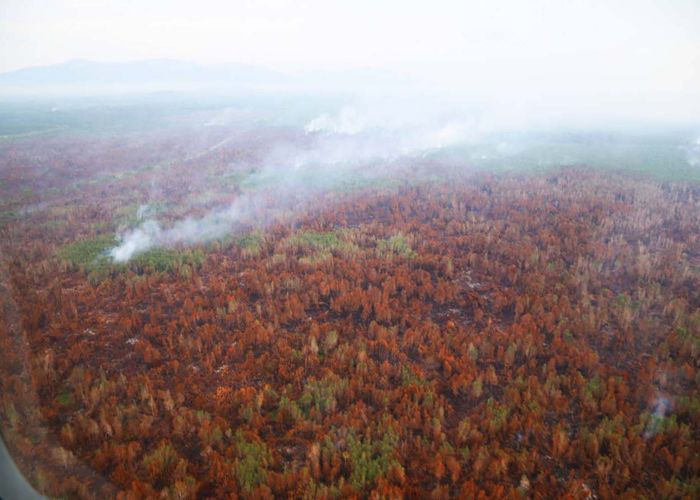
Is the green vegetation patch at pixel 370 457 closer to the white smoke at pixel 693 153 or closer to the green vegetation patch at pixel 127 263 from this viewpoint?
the green vegetation patch at pixel 127 263

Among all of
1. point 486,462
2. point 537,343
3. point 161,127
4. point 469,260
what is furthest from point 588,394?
point 161,127

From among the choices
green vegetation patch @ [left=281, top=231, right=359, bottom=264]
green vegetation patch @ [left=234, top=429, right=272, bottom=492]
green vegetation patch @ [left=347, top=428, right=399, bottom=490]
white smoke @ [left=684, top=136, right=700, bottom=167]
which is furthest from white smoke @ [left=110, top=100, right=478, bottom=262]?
white smoke @ [left=684, top=136, right=700, bottom=167]

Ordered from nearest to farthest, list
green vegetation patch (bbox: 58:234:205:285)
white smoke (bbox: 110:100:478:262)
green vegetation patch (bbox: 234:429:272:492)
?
1. green vegetation patch (bbox: 234:429:272:492)
2. green vegetation patch (bbox: 58:234:205:285)
3. white smoke (bbox: 110:100:478:262)

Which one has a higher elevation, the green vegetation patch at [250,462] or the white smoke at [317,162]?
the white smoke at [317,162]

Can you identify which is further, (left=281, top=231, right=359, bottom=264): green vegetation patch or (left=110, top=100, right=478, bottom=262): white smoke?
(left=110, top=100, right=478, bottom=262): white smoke

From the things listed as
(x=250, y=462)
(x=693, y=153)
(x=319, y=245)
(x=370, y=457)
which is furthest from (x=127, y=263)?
(x=693, y=153)

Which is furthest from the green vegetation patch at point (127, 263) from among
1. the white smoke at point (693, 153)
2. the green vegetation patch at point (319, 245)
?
the white smoke at point (693, 153)

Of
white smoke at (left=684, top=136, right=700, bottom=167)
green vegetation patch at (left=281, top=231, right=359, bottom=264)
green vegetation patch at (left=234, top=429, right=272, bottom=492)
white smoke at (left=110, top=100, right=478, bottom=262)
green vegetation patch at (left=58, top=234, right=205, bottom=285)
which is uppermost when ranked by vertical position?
white smoke at (left=110, top=100, right=478, bottom=262)

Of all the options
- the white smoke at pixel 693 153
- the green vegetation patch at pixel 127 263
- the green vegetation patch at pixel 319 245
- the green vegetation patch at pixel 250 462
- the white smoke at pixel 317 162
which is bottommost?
the white smoke at pixel 693 153

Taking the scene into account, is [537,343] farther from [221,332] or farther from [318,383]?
[221,332]

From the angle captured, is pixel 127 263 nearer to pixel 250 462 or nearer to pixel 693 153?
pixel 250 462

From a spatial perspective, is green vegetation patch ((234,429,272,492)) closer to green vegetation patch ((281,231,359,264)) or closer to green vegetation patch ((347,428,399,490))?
green vegetation patch ((347,428,399,490))

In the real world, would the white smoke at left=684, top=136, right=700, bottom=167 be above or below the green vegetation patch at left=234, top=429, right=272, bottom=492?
below
